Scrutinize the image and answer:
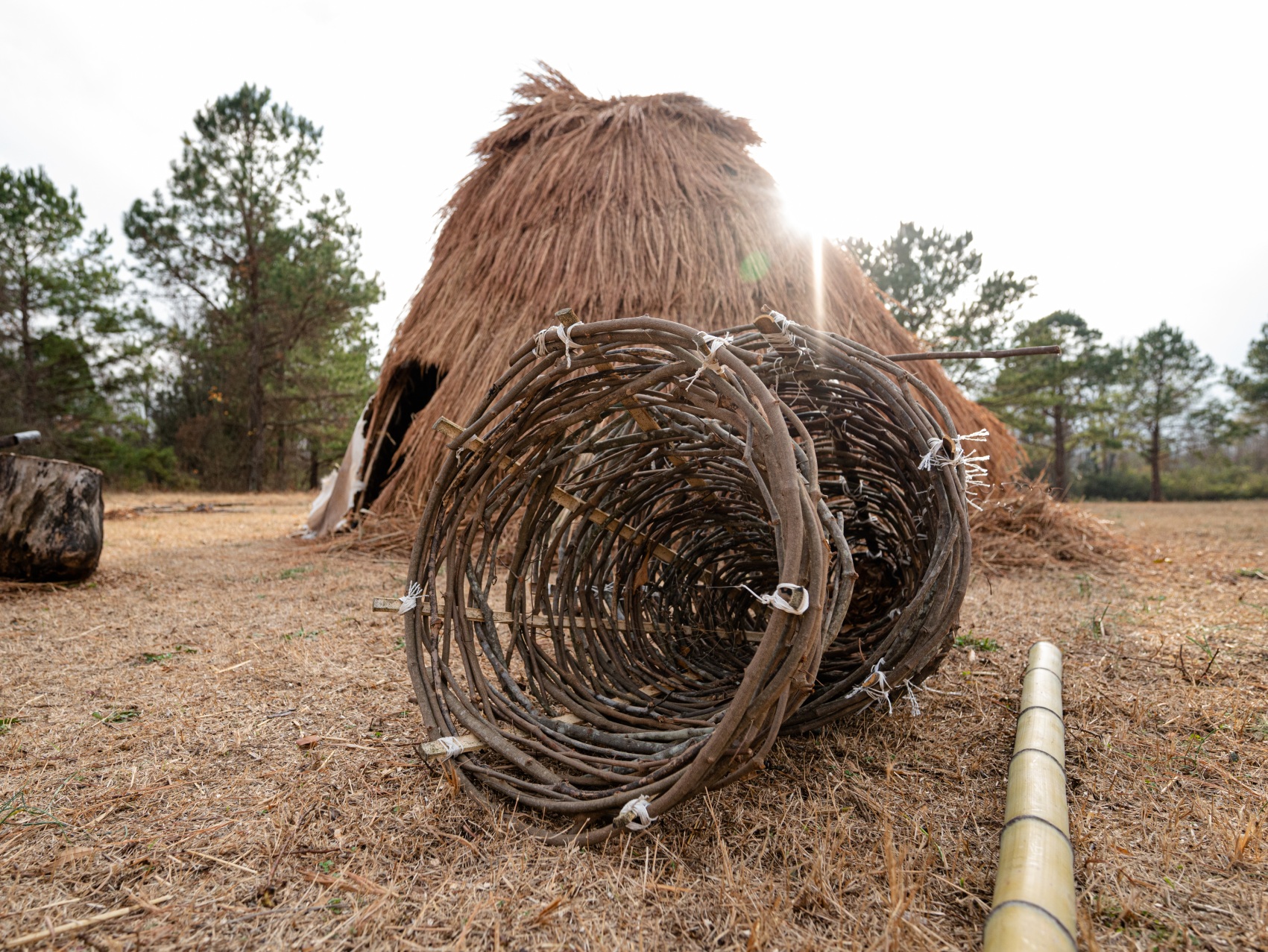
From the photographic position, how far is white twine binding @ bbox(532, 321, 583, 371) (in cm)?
147

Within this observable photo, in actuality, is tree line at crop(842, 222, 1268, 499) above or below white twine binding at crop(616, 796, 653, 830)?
above

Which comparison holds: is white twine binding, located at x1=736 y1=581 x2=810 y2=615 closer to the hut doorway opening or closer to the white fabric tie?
the white fabric tie

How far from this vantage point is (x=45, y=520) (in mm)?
3635

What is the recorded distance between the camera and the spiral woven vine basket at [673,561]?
46.9 inches

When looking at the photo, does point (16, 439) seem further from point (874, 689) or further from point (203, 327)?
point (203, 327)

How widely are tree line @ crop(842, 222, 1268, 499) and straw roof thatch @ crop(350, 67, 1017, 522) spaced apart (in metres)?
12.0

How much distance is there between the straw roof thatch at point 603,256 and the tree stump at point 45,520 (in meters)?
1.91

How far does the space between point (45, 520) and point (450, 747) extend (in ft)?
11.6

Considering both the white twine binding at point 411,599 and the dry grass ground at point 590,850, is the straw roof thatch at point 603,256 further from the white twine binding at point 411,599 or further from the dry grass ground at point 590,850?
the white twine binding at point 411,599

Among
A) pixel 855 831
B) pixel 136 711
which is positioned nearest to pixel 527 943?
pixel 855 831

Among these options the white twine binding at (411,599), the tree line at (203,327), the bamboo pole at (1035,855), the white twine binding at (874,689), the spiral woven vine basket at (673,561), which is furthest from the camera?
the tree line at (203,327)

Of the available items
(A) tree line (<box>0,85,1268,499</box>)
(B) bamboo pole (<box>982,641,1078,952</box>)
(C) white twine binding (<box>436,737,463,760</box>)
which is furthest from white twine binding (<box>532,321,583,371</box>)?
Result: (A) tree line (<box>0,85,1268,499</box>)

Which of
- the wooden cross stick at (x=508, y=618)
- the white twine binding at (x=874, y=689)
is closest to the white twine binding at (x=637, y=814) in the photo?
the white twine binding at (x=874, y=689)

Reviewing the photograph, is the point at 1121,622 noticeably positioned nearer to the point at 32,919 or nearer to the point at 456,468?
the point at 456,468
